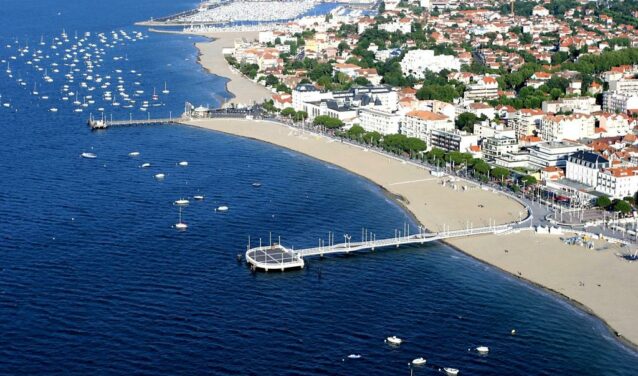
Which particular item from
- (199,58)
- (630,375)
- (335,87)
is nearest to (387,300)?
(630,375)

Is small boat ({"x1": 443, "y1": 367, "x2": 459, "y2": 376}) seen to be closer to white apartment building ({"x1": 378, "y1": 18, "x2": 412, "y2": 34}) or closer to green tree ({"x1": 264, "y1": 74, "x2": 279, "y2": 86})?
green tree ({"x1": 264, "y1": 74, "x2": 279, "y2": 86})

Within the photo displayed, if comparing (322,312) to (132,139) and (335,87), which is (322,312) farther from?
(335,87)

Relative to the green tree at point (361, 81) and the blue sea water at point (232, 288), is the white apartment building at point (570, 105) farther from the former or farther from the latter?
the blue sea water at point (232, 288)

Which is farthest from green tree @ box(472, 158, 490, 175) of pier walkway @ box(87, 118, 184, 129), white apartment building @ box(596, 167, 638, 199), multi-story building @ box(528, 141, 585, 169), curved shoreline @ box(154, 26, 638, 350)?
pier walkway @ box(87, 118, 184, 129)

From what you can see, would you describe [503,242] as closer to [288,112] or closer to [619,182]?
[619,182]

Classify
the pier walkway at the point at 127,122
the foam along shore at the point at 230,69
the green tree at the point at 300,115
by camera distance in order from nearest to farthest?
the pier walkway at the point at 127,122 < the green tree at the point at 300,115 < the foam along shore at the point at 230,69

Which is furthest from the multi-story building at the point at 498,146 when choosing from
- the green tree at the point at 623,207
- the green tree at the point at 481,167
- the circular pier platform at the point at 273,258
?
the circular pier platform at the point at 273,258
